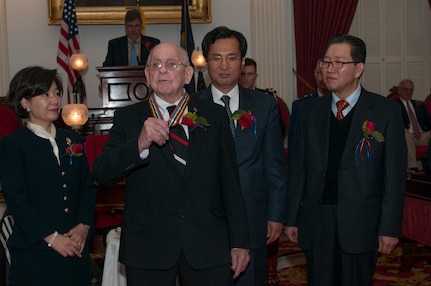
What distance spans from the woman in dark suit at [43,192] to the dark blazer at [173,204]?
2.03ft

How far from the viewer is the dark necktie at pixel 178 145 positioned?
2564mm

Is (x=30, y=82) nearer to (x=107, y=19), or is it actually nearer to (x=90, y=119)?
(x=90, y=119)

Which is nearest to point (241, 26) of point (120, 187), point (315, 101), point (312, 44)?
point (312, 44)

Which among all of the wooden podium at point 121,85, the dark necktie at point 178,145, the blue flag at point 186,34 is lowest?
the dark necktie at point 178,145

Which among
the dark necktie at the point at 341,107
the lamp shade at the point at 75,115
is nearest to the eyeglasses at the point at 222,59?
the dark necktie at the point at 341,107

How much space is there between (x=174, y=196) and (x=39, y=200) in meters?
0.88

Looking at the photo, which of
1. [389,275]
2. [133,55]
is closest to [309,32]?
[133,55]

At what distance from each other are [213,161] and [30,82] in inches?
43.3

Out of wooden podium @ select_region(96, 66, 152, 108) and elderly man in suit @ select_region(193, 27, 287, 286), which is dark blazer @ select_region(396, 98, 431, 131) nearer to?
wooden podium @ select_region(96, 66, 152, 108)

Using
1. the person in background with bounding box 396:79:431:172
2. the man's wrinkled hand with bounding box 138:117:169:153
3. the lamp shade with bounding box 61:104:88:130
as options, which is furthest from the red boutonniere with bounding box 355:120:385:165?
the person in background with bounding box 396:79:431:172

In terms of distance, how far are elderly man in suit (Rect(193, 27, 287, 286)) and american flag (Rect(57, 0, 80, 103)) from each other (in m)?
5.79

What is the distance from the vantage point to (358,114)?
3.26m

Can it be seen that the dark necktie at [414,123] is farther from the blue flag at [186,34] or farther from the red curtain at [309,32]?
the blue flag at [186,34]

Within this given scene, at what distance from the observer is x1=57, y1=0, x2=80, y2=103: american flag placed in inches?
349
